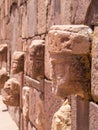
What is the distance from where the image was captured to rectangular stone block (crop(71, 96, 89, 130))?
2518mm

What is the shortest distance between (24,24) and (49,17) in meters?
2.04

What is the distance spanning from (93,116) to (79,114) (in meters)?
0.32

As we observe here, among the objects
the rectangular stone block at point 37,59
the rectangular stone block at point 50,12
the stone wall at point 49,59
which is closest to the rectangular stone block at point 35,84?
the stone wall at point 49,59

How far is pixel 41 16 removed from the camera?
4340mm

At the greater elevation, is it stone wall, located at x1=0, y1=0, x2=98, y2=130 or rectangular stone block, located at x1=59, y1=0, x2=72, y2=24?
rectangular stone block, located at x1=59, y1=0, x2=72, y2=24

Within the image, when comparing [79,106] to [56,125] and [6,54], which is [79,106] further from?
[6,54]

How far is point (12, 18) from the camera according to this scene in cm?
772

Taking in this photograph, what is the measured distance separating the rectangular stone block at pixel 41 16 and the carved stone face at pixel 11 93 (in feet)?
5.64

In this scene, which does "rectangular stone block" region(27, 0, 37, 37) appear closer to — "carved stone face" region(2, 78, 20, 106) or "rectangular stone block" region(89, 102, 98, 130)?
"carved stone face" region(2, 78, 20, 106)

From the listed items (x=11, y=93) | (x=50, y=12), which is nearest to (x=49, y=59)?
(x=50, y=12)

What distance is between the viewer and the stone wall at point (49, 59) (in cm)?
233

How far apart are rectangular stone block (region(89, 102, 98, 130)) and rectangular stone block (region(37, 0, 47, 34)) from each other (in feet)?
6.16

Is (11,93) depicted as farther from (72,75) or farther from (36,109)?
(72,75)

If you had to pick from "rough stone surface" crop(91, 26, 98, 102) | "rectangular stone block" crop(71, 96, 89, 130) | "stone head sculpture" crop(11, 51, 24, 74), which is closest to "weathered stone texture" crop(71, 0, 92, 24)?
"rough stone surface" crop(91, 26, 98, 102)
